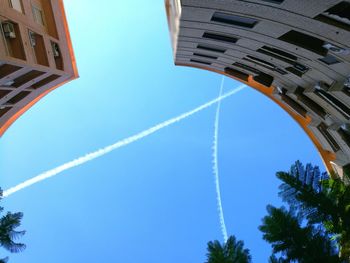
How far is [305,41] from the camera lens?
13.6 meters

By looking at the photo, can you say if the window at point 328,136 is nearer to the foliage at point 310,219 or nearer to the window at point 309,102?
the window at point 309,102

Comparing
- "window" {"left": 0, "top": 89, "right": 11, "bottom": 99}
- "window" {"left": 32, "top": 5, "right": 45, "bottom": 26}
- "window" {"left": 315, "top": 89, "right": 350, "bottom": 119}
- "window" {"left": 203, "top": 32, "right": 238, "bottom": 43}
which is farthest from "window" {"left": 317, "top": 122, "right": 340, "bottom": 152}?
"window" {"left": 0, "top": 89, "right": 11, "bottom": 99}

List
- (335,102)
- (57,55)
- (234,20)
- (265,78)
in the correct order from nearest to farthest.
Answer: (234,20)
(335,102)
(265,78)
(57,55)

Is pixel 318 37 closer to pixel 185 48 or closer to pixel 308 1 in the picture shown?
pixel 308 1

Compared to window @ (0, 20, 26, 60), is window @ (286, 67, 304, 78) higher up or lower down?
lower down

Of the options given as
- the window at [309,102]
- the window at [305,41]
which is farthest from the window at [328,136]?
the window at [305,41]

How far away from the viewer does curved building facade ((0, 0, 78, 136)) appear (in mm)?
16609

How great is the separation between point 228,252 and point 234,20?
811 cm

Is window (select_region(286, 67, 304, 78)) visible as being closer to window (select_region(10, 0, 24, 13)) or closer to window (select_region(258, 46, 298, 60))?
window (select_region(258, 46, 298, 60))

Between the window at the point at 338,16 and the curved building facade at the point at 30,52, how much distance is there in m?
11.3

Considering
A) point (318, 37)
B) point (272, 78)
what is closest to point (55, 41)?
point (272, 78)

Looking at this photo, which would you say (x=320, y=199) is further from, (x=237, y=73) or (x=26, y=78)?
(x=26, y=78)

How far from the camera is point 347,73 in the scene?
1405 centimetres

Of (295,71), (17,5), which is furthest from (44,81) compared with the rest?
(295,71)
